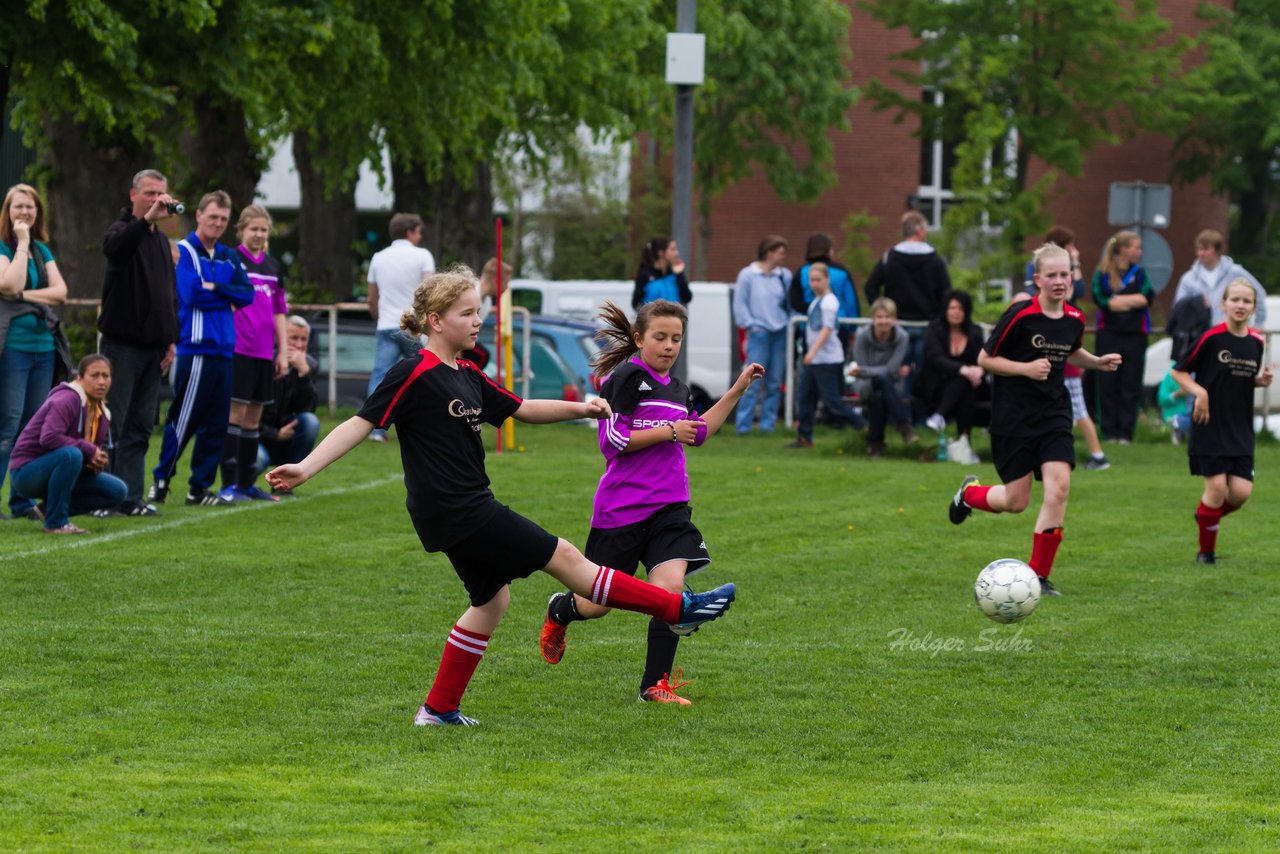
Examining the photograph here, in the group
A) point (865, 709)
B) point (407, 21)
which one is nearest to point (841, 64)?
point (407, 21)

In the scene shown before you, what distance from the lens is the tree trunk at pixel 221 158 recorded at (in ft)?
70.4

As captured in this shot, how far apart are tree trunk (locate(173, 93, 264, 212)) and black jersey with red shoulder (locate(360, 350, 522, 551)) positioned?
1585 cm

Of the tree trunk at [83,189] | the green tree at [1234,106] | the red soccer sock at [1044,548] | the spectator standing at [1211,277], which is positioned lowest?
the red soccer sock at [1044,548]

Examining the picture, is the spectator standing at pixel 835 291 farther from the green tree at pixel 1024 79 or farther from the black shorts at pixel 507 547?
the green tree at pixel 1024 79

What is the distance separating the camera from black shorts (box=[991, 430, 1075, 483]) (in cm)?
917

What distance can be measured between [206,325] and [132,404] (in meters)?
0.69

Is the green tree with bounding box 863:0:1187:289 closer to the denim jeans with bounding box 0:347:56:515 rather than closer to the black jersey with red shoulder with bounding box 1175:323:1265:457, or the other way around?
the black jersey with red shoulder with bounding box 1175:323:1265:457

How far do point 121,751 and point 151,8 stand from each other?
41.8 ft

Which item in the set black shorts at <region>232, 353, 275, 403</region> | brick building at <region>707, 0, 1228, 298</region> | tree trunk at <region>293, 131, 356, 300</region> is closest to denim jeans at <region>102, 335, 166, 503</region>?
black shorts at <region>232, 353, 275, 403</region>

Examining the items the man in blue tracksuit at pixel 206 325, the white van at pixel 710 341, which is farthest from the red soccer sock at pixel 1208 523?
the white van at pixel 710 341

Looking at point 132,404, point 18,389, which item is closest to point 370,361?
point 132,404

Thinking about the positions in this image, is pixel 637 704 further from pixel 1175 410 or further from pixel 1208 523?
pixel 1175 410

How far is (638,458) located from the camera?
6.80 meters

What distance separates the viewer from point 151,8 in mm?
17078
